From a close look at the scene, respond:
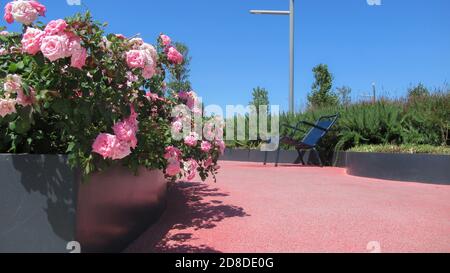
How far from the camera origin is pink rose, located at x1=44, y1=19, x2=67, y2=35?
2.18m

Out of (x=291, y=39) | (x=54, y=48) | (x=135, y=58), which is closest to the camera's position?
(x=54, y=48)

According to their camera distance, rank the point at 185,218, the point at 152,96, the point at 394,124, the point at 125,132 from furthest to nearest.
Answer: the point at 394,124, the point at 185,218, the point at 152,96, the point at 125,132

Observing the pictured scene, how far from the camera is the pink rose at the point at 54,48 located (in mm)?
2098

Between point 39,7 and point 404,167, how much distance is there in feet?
18.2

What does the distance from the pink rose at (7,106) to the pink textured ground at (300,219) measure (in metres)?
1.31

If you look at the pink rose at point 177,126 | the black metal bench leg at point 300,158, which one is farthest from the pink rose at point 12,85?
the black metal bench leg at point 300,158

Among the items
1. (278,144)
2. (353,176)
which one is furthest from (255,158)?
(353,176)

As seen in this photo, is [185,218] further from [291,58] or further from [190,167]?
[291,58]

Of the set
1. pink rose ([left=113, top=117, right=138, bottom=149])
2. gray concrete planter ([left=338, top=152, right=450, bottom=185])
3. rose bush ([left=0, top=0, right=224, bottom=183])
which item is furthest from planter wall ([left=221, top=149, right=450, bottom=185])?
pink rose ([left=113, top=117, right=138, bottom=149])

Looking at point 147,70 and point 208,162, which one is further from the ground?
point 147,70

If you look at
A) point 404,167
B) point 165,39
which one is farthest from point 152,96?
point 404,167

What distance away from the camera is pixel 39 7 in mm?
2455

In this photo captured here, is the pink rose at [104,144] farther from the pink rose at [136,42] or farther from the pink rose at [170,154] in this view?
the pink rose at [170,154]
